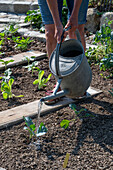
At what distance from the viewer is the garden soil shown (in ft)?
6.23

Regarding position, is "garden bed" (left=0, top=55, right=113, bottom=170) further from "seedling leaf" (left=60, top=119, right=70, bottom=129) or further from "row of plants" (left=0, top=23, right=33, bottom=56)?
"row of plants" (left=0, top=23, right=33, bottom=56)

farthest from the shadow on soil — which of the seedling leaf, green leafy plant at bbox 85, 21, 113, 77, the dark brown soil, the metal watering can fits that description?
the dark brown soil

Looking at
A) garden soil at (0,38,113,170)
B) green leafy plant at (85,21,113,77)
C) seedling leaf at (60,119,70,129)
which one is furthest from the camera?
green leafy plant at (85,21,113,77)

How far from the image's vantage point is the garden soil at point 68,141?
190cm

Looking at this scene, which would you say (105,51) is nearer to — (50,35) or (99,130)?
(50,35)

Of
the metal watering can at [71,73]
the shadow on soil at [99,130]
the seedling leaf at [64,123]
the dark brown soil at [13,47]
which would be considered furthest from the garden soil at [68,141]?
the dark brown soil at [13,47]

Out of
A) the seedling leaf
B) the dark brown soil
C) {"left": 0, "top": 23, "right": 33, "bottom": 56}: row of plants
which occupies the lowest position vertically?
the seedling leaf

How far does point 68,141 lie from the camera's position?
2.11m

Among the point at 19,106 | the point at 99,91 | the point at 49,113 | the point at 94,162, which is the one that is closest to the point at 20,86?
the point at 19,106

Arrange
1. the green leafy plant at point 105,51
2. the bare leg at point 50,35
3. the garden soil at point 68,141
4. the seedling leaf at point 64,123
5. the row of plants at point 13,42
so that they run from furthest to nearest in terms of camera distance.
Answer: the row of plants at point 13,42 < the green leafy plant at point 105,51 < the bare leg at point 50,35 < the seedling leaf at point 64,123 < the garden soil at point 68,141

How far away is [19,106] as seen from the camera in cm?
258

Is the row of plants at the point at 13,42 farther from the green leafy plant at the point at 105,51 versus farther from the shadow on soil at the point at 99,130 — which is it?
the shadow on soil at the point at 99,130

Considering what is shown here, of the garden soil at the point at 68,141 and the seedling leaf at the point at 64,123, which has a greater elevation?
the seedling leaf at the point at 64,123

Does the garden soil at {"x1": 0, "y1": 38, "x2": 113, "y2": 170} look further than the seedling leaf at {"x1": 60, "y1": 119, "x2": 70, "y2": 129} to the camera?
No
